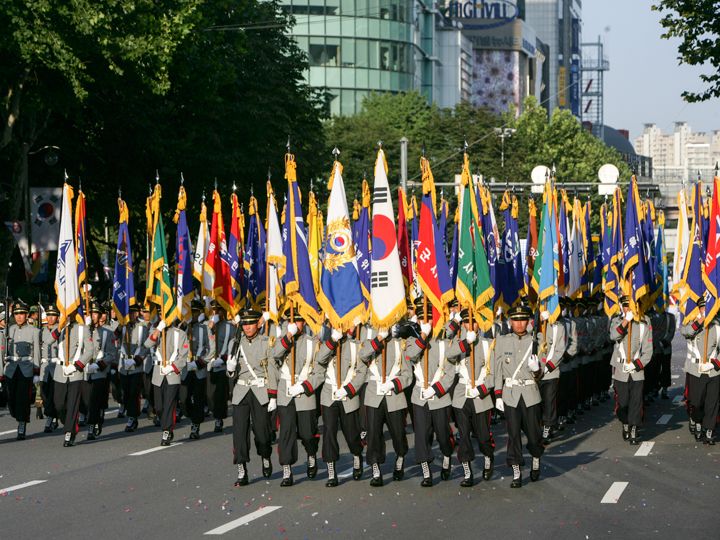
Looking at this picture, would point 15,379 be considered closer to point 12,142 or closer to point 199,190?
point 12,142

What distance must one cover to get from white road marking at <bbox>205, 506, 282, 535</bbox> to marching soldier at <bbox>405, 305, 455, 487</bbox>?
2.21 m

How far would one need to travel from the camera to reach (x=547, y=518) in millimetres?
12750

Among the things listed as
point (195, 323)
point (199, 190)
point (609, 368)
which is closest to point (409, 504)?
point (195, 323)

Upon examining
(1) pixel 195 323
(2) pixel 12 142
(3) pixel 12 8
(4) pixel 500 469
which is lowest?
(4) pixel 500 469

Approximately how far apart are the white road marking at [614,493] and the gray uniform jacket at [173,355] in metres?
6.75

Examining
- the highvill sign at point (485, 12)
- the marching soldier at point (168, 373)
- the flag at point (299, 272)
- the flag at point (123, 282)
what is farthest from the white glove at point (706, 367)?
the highvill sign at point (485, 12)

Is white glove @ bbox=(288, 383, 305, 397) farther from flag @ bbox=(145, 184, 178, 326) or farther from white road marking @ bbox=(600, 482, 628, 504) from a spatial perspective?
flag @ bbox=(145, 184, 178, 326)

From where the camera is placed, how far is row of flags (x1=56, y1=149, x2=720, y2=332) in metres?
16.3

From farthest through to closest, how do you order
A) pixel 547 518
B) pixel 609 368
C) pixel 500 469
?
pixel 609 368 → pixel 500 469 → pixel 547 518

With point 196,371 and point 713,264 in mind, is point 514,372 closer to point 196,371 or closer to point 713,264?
point 713,264

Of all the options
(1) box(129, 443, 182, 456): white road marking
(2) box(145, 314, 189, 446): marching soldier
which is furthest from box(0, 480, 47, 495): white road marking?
(2) box(145, 314, 189, 446): marching soldier

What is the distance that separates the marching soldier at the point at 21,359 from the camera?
818 inches

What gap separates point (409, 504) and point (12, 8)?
1639 cm

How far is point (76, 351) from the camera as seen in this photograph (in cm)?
1994
